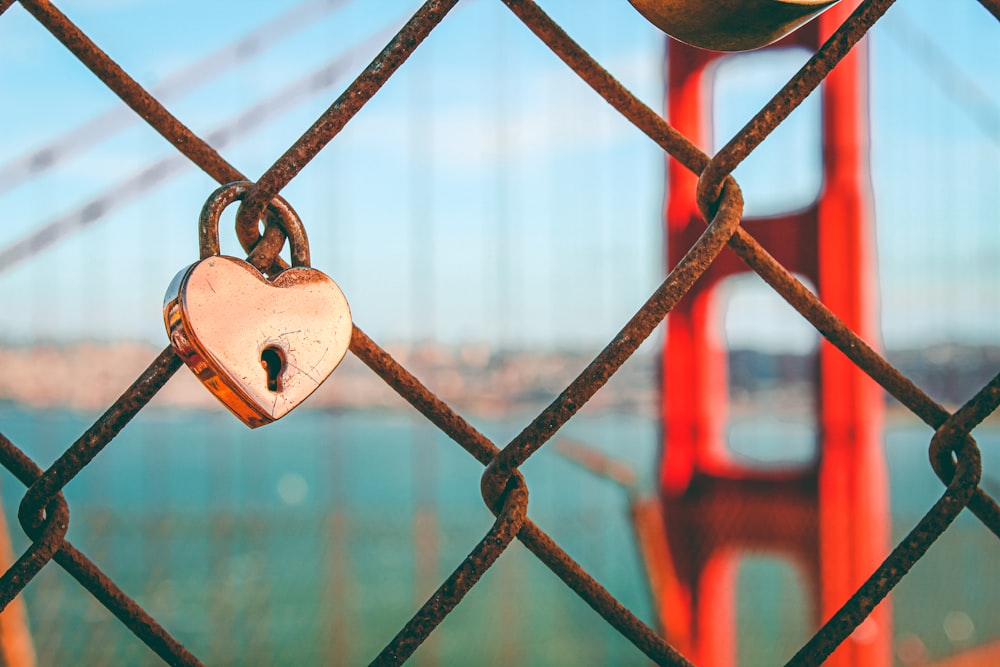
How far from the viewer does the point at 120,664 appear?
18.9 meters

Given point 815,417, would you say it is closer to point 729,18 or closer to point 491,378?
point 491,378

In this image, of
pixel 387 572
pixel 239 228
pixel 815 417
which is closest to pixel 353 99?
pixel 239 228

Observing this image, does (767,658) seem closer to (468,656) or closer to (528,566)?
(468,656)

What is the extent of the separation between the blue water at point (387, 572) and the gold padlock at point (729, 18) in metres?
7.00

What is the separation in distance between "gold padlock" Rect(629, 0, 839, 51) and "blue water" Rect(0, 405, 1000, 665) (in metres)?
7.00

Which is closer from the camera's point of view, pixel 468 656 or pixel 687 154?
pixel 687 154

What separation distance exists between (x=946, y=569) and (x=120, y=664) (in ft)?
70.4

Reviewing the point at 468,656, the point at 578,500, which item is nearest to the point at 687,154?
the point at 468,656

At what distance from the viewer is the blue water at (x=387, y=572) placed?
2002 cm

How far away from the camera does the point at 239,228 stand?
0.37m

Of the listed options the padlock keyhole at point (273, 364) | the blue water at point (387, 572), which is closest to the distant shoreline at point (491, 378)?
the padlock keyhole at point (273, 364)

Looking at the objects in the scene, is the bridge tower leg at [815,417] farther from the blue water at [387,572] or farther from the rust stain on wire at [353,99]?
the rust stain on wire at [353,99]

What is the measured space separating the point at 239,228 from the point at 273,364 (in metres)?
0.06

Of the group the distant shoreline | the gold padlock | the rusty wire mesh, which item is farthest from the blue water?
the gold padlock
